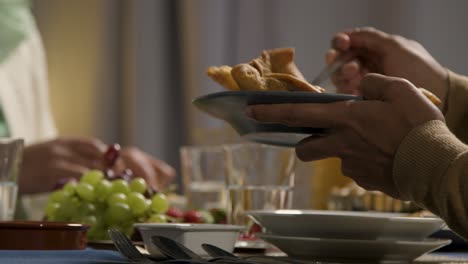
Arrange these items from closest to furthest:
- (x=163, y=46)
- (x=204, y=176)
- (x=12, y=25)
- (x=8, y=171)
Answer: (x=8, y=171) → (x=204, y=176) → (x=12, y=25) → (x=163, y=46)

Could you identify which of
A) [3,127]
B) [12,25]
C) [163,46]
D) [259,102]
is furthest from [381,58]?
[163,46]

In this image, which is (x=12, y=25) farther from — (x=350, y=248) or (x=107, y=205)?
(x=350, y=248)

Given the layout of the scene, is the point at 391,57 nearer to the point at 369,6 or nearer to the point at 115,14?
the point at 369,6

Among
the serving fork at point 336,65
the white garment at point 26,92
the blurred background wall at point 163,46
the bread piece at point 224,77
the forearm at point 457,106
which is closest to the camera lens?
the bread piece at point 224,77

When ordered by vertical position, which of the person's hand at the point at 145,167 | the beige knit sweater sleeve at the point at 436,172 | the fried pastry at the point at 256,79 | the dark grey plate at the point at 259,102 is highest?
the fried pastry at the point at 256,79

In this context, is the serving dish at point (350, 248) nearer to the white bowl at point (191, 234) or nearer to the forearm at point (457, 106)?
the white bowl at point (191, 234)

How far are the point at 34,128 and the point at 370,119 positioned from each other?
102 inches

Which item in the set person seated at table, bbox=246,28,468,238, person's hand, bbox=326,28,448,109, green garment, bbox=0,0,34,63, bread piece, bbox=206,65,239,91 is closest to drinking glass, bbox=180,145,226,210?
person's hand, bbox=326,28,448,109

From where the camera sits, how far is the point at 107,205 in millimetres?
1195

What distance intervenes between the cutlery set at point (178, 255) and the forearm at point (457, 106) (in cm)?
58

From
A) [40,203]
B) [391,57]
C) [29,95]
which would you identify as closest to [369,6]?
[29,95]

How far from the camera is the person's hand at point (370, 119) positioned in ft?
2.83

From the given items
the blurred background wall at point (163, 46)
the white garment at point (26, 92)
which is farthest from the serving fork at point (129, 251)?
the blurred background wall at point (163, 46)

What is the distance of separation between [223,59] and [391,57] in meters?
2.23
